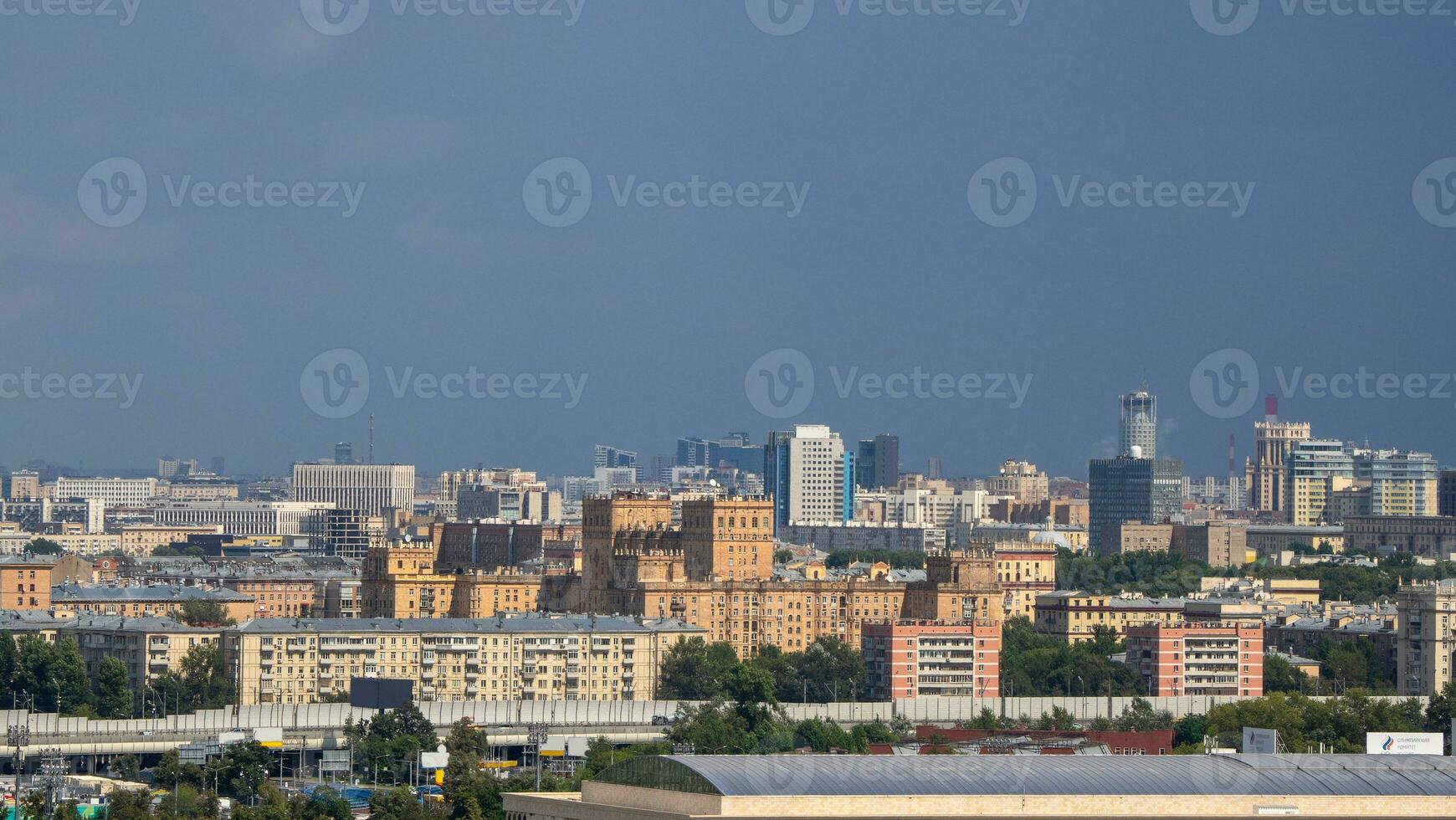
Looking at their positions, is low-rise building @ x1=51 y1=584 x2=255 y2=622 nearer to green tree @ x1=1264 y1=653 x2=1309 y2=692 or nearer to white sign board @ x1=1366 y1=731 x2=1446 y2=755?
green tree @ x1=1264 y1=653 x2=1309 y2=692

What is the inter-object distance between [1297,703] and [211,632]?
3696 cm

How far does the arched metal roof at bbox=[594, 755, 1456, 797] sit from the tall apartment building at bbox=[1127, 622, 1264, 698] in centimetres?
5895

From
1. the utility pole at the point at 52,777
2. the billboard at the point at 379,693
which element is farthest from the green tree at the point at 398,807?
the billboard at the point at 379,693

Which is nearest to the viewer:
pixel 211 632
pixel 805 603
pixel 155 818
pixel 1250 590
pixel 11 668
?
pixel 155 818

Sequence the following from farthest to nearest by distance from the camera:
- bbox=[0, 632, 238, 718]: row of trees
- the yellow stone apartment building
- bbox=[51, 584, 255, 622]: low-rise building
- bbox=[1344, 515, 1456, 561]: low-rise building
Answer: bbox=[1344, 515, 1456, 561]: low-rise building → bbox=[51, 584, 255, 622]: low-rise building → the yellow stone apartment building → bbox=[0, 632, 238, 718]: row of trees

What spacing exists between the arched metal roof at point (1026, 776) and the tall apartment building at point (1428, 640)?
59.8 m

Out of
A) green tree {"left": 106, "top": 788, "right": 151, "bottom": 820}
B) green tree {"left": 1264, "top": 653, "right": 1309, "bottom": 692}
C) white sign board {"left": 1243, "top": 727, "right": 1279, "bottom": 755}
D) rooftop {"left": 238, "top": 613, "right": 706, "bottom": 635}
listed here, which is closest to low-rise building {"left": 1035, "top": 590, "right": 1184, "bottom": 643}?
green tree {"left": 1264, "top": 653, "right": 1309, "bottom": 692}

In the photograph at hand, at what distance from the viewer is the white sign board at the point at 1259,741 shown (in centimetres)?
6069

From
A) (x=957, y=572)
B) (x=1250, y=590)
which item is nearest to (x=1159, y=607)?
(x=957, y=572)

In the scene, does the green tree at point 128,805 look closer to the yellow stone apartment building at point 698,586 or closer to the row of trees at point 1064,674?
the row of trees at point 1064,674

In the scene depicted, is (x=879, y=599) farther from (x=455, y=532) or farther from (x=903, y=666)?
(x=455, y=532)

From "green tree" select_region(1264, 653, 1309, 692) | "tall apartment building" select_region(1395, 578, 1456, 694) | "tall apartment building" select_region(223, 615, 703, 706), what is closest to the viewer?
"tall apartment building" select_region(223, 615, 703, 706)

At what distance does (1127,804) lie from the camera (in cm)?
5131

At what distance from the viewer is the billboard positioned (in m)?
94.0
